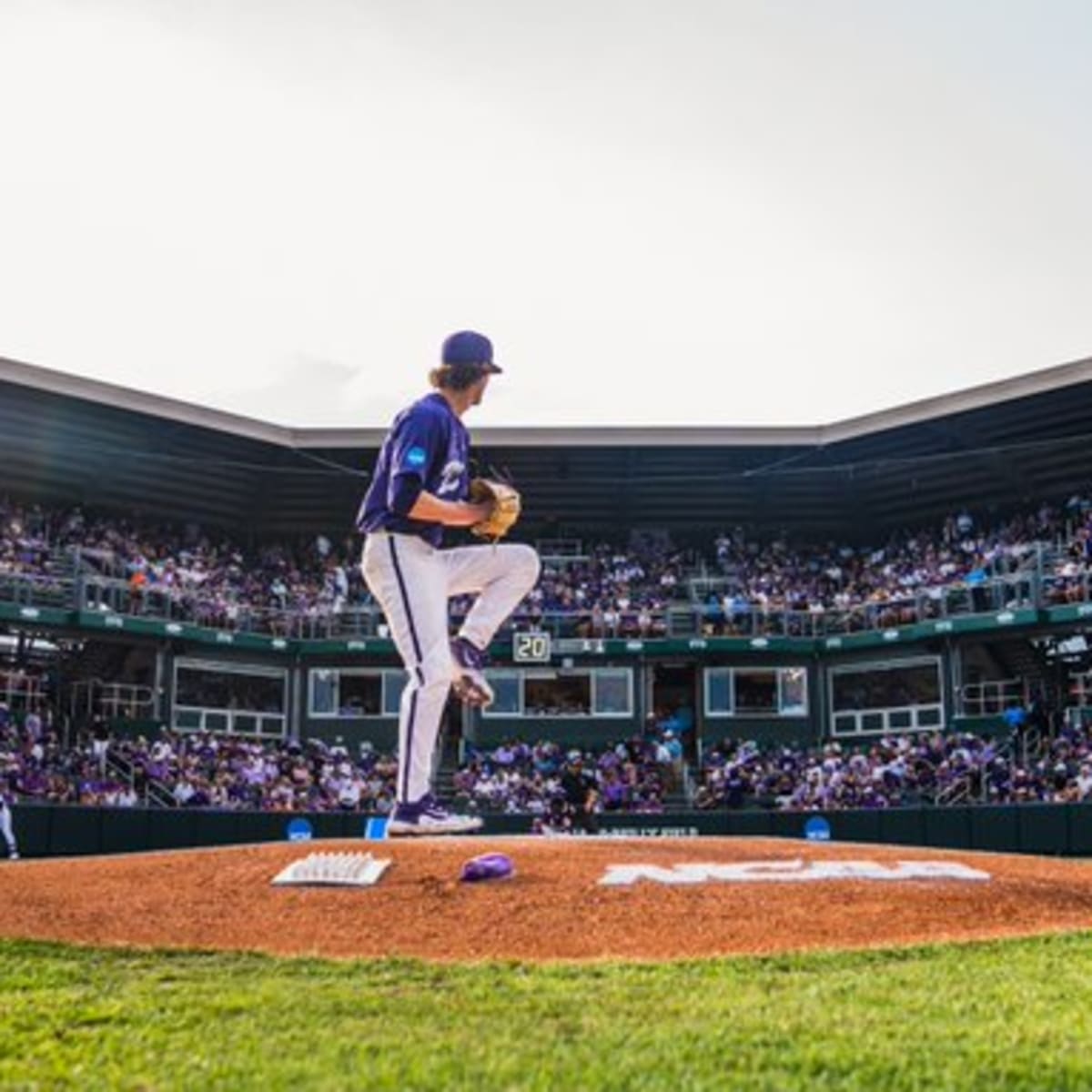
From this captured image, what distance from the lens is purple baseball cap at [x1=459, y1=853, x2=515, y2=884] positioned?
9859 millimetres

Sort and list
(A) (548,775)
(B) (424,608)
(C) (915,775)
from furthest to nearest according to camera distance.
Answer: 1. (A) (548,775)
2. (C) (915,775)
3. (B) (424,608)

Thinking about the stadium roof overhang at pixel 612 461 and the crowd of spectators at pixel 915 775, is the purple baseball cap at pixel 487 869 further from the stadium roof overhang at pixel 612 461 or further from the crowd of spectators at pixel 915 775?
the stadium roof overhang at pixel 612 461

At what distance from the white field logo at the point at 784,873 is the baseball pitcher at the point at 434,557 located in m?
1.67

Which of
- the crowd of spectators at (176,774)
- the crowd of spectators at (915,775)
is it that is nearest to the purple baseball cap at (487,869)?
the crowd of spectators at (915,775)

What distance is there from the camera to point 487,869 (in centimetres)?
991

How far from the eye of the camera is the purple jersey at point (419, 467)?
1051cm

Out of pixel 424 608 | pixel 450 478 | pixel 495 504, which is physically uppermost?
pixel 450 478

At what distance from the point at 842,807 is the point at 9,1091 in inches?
1157

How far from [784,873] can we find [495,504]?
10.8 ft

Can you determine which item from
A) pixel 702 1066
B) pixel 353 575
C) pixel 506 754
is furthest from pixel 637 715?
pixel 702 1066

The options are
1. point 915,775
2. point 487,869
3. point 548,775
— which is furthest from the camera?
point 548,775

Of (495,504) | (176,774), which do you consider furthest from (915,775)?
(495,504)

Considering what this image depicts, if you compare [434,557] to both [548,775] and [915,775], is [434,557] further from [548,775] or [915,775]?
[548,775]

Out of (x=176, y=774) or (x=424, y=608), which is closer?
(x=424, y=608)
